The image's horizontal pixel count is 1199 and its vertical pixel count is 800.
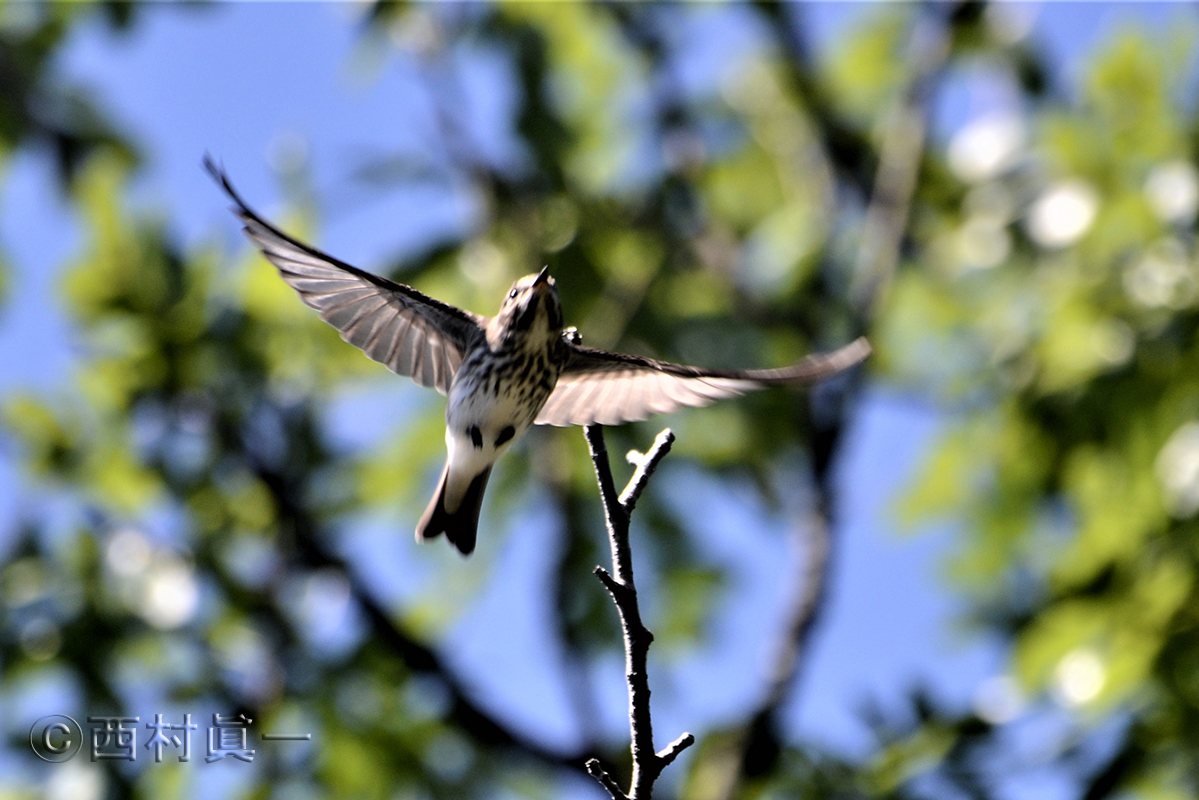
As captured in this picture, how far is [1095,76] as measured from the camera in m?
7.39

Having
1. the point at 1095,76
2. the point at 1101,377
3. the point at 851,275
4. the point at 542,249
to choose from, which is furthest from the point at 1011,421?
the point at 542,249

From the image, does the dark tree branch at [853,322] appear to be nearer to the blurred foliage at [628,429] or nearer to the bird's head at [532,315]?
the blurred foliage at [628,429]

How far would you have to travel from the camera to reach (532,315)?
2951mm

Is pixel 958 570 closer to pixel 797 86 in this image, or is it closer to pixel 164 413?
pixel 797 86

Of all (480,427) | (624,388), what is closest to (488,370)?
(480,427)

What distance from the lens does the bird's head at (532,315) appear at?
2934 mm

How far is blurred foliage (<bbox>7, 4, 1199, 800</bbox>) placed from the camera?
204 inches

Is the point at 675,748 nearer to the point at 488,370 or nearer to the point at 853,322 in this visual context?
the point at 488,370

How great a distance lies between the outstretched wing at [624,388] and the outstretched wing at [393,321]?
27 cm

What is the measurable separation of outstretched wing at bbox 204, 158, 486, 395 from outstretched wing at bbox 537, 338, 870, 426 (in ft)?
0.89

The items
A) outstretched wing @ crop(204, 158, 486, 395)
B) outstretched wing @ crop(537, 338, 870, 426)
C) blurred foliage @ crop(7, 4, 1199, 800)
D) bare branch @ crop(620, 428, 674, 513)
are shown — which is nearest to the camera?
bare branch @ crop(620, 428, 674, 513)

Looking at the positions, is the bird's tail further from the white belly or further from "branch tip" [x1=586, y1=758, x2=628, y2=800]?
"branch tip" [x1=586, y1=758, x2=628, y2=800]

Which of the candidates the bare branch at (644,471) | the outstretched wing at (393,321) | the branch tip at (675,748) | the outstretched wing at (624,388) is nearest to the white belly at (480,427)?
the outstretched wing at (624,388)

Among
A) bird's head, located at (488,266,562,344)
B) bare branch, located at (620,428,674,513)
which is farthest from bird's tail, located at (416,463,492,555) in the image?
bare branch, located at (620,428,674,513)
